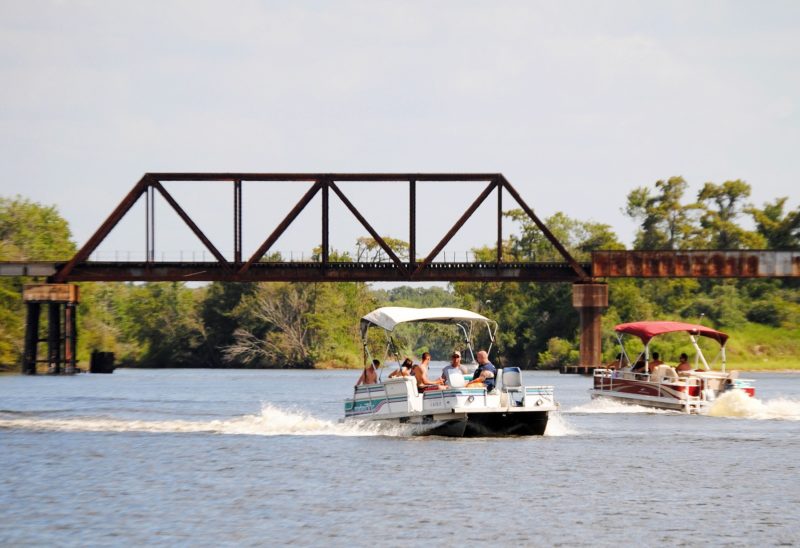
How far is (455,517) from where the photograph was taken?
27.4m

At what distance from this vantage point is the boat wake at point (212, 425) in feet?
152

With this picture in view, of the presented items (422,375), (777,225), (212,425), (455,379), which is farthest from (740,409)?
(777,225)

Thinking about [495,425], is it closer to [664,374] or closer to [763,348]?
[664,374]

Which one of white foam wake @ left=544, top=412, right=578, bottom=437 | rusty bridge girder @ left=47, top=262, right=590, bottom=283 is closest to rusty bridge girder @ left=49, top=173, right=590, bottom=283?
rusty bridge girder @ left=47, top=262, right=590, bottom=283

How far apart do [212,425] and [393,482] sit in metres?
18.1

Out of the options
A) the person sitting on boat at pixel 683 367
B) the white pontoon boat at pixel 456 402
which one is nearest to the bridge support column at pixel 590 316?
the person sitting on boat at pixel 683 367

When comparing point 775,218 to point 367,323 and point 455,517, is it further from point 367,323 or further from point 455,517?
point 455,517

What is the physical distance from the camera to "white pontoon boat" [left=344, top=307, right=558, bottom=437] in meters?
38.2

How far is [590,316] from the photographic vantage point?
101m

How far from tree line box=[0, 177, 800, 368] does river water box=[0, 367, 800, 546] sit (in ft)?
271

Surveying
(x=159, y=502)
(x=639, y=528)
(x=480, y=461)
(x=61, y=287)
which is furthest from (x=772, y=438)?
(x=61, y=287)

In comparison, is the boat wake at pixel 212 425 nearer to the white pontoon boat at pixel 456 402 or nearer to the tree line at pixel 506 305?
the white pontoon boat at pixel 456 402

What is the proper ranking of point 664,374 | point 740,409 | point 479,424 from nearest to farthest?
point 479,424 < point 740,409 < point 664,374

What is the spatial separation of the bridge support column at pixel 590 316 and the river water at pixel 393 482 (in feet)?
152
